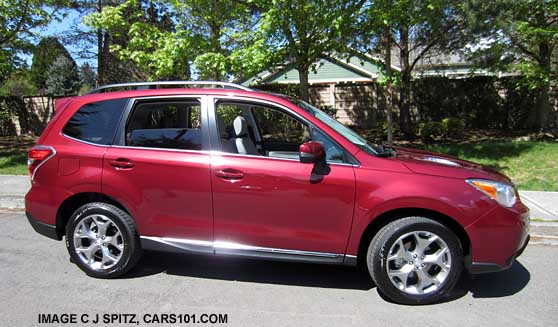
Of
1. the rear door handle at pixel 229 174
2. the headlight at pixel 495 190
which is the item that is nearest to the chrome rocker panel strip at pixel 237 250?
the rear door handle at pixel 229 174

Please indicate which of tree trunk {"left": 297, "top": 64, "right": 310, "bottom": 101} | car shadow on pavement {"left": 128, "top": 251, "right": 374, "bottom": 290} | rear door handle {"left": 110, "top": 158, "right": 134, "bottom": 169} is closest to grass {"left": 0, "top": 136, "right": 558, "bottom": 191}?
tree trunk {"left": 297, "top": 64, "right": 310, "bottom": 101}

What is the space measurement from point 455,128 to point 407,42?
3.33m

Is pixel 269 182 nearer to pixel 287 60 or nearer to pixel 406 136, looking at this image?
pixel 287 60

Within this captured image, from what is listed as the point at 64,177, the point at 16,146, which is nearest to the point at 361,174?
the point at 64,177

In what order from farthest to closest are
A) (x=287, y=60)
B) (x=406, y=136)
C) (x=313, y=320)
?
(x=406, y=136)
(x=287, y=60)
(x=313, y=320)

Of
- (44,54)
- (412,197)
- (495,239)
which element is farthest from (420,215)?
(44,54)

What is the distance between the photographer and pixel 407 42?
45.2ft

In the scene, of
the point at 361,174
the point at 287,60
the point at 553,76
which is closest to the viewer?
the point at 361,174

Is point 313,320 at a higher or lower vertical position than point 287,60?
lower

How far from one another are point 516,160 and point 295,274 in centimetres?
745

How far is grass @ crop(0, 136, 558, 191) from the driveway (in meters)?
3.83

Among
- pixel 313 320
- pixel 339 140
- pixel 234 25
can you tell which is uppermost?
pixel 234 25

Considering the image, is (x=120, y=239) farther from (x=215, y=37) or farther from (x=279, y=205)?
(x=215, y=37)

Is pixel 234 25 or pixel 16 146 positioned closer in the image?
pixel 234 25
